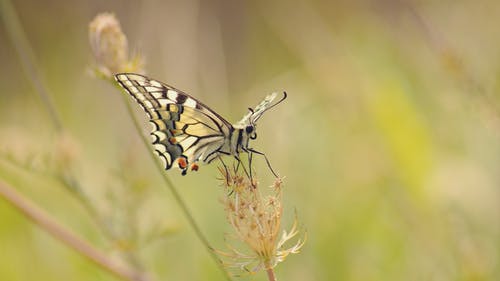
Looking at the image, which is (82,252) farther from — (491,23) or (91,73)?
(491,23)

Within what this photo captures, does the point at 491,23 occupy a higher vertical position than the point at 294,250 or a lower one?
higher

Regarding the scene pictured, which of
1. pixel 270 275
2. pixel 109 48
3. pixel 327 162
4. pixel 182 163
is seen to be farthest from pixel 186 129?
pixel 327 162

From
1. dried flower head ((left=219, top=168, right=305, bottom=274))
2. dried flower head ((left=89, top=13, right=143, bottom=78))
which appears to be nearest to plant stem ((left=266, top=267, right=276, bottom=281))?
dried flower head ((left=219, top=168, right=305, bottom=274))

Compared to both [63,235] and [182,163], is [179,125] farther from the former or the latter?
[63,235]

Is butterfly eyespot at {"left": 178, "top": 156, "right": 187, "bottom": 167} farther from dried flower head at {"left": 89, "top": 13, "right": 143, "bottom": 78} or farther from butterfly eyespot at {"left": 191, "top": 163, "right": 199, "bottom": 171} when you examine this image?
dried flower head at {"left": 89, "top": 13, "right": 143, "bottom": 78}

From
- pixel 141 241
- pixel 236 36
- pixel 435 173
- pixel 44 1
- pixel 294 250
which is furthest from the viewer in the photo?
pixel 236 36

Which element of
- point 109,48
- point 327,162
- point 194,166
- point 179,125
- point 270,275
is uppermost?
point 109,48

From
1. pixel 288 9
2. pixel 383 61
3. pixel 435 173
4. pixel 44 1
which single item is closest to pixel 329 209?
pixel 435 173
